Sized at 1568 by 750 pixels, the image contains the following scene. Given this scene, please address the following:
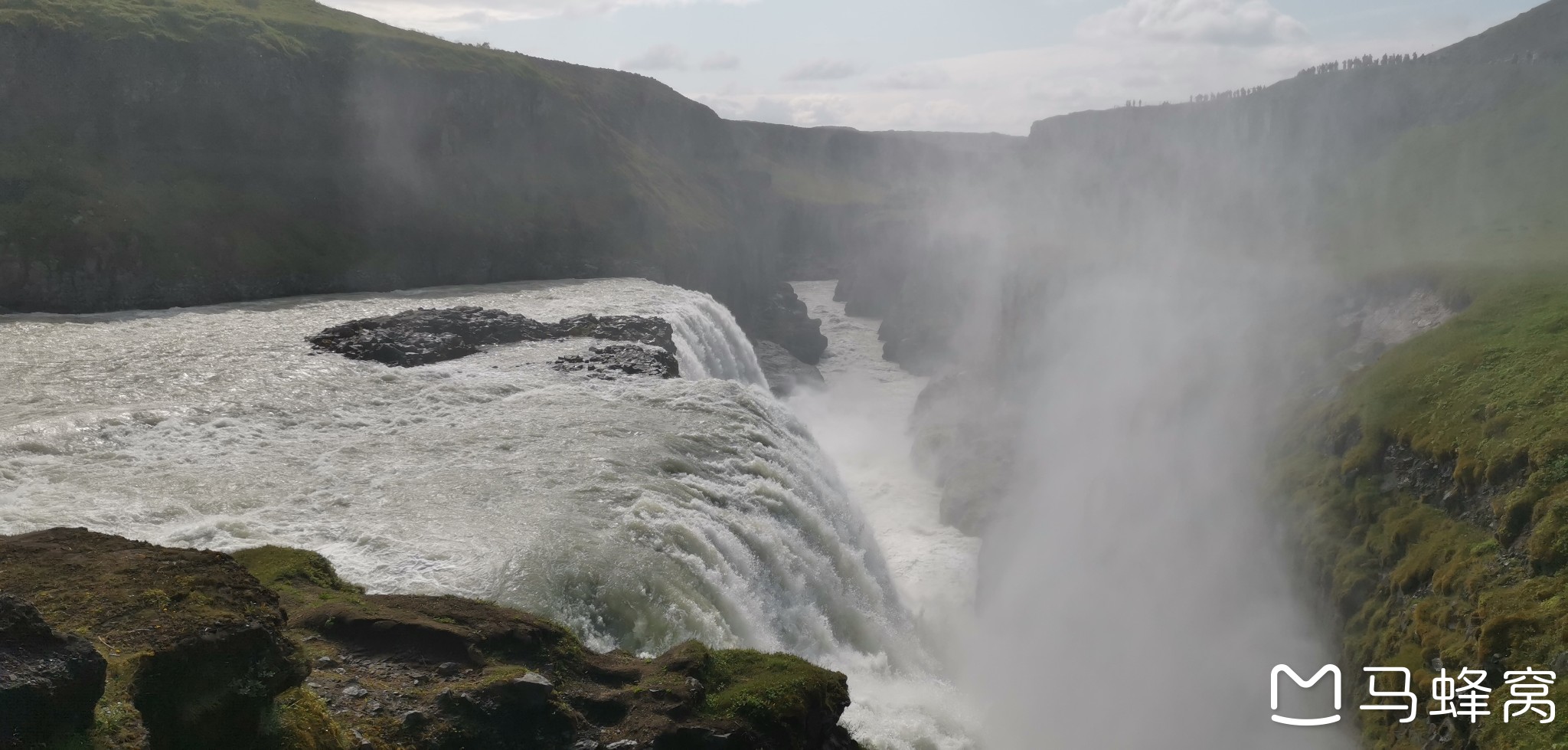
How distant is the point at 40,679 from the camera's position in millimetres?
7660

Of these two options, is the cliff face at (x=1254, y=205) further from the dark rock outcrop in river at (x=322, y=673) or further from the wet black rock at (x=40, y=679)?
the wet black rock at (x=40, y=679)

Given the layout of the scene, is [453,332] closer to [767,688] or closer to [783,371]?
[767,688]

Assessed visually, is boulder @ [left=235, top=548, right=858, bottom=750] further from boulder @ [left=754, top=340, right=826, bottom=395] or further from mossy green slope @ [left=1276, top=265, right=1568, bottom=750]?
boulder @ [left=754, top=340, right=826, bottom=395]

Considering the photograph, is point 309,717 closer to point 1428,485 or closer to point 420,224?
point 1428,485

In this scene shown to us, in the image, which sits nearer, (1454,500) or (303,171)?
(1454,500)

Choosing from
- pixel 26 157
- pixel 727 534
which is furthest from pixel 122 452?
pixel 26 157

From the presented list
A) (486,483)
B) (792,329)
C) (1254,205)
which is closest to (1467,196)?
(1254,205)

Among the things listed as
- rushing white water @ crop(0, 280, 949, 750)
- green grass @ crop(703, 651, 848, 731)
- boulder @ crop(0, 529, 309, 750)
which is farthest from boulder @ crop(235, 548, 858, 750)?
rushing white water @ crop(0, 280, 949, 750)

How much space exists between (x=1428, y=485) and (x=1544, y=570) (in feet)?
17.5

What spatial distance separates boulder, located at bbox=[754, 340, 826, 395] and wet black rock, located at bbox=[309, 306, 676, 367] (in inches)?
1033

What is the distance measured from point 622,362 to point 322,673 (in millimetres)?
21259

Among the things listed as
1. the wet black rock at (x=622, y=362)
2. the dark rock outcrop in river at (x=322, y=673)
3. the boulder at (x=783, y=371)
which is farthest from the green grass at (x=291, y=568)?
the boulder at (x=783, y=371)

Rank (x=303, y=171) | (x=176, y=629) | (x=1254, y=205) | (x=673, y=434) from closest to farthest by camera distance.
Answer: (x=176, y=629), (x=673, y=434), (x=303, y=171), (x=1254, y=205)

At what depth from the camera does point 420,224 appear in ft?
184
